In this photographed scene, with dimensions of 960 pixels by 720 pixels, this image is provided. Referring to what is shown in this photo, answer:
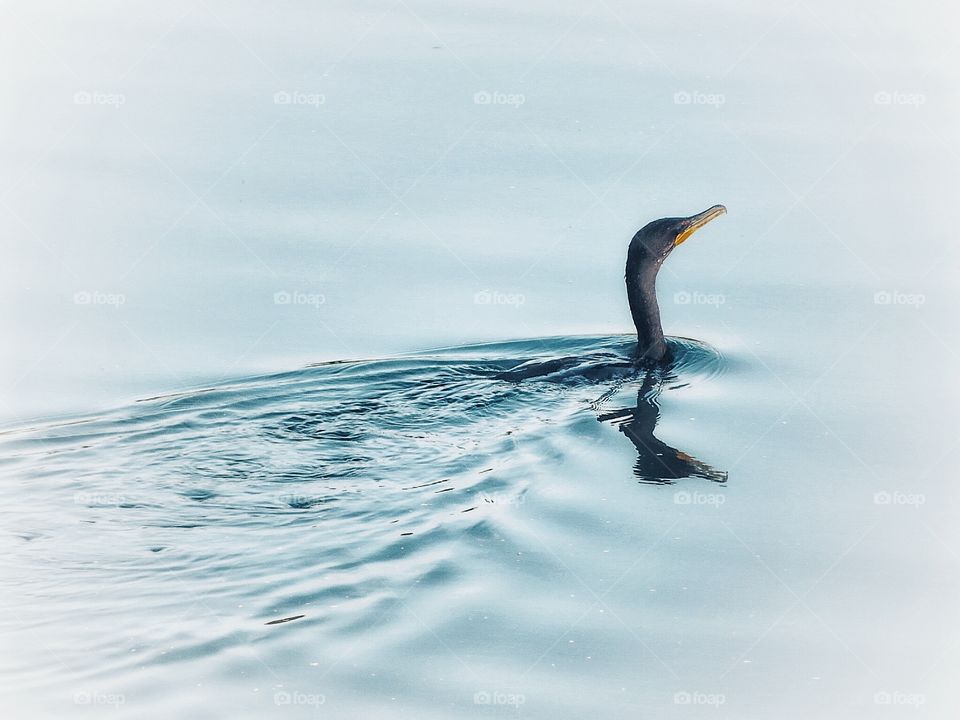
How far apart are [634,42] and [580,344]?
16.8ft

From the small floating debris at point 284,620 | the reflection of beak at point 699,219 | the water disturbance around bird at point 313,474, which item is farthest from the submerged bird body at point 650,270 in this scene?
the small floating debris at point 284,620

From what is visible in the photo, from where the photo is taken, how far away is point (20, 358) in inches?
349

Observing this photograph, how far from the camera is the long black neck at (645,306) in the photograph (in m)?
9.29

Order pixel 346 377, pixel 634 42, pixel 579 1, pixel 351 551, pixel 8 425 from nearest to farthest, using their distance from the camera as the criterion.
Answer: pixel 351 551 → pixel 8 425 → pixel 346 377 → pixel 634 42 → pixel 579 1

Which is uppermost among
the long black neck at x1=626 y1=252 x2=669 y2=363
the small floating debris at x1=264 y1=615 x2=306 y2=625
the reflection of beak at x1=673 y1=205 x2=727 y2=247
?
the reflection of beak at x1=673 y1=205 x2=727 y2=247

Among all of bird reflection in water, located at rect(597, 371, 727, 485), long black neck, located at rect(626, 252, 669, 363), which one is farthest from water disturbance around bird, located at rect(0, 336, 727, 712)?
long black neck, located at rect(626, 252, 669, 363)

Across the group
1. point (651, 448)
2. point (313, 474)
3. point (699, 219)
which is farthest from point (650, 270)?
point (313, 474)

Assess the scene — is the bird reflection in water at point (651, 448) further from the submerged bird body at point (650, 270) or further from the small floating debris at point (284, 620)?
the small floating debris at point (284, 620)

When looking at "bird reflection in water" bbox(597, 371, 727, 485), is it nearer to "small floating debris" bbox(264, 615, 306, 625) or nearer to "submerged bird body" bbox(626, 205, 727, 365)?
"submerged bird body" bbox(626, 205, 727, 365)

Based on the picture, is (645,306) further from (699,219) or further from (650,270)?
(699,219)

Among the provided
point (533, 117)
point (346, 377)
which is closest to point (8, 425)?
point (346, 377)

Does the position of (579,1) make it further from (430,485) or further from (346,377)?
(430,485)

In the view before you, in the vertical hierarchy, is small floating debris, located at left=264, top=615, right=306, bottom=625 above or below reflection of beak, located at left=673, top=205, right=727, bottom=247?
below

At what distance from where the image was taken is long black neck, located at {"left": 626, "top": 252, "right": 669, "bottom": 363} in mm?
9289
